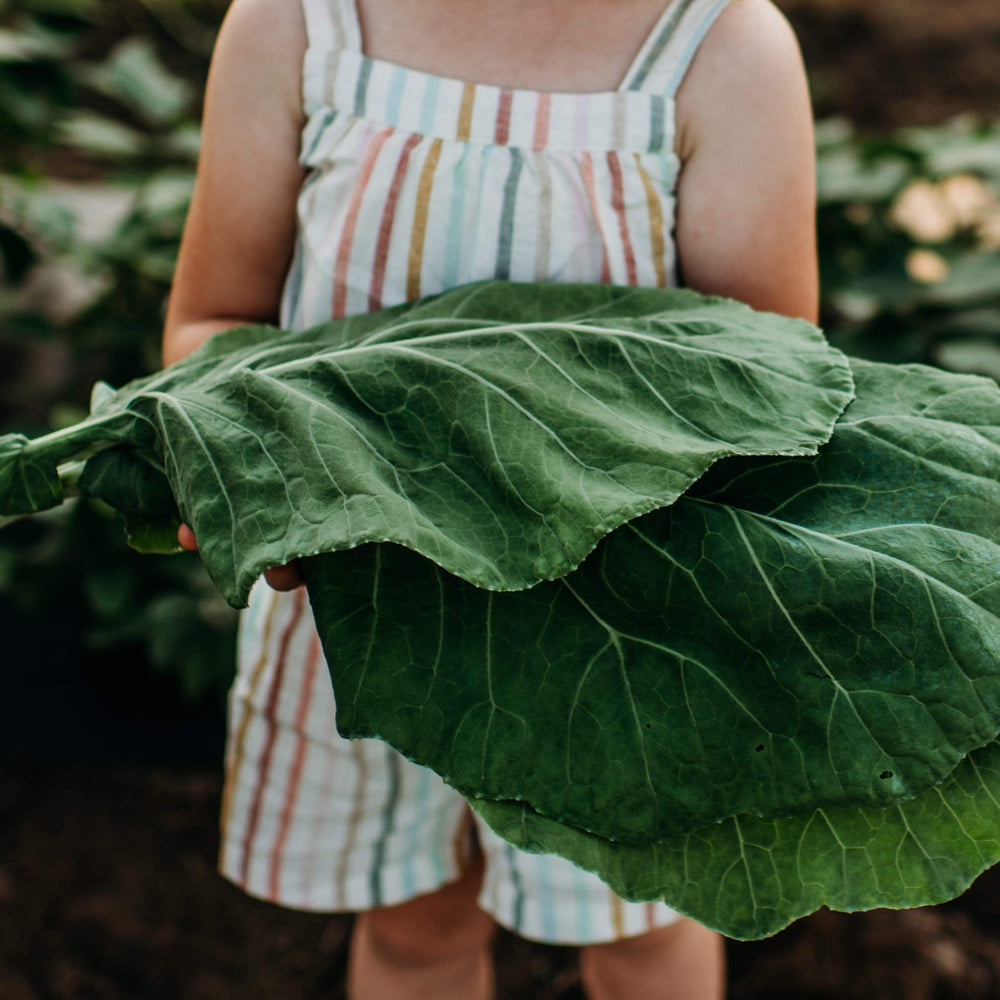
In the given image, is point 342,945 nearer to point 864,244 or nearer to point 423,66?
point 423,66

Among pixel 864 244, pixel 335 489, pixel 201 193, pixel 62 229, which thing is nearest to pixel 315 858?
pixel 335 489

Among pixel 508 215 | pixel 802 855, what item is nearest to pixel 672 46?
pixel 508 215

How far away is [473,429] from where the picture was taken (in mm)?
811

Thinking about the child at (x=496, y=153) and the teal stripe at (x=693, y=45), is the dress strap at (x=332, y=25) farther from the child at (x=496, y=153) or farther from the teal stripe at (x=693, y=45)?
the teal stripe at (x=693, y=45)

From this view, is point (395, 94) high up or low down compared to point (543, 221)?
up

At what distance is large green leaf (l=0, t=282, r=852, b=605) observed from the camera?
2.45ft

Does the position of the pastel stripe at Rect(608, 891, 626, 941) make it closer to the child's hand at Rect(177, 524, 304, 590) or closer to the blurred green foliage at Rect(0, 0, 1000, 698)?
the child's hand at Rect(177, 524, 304, 590)

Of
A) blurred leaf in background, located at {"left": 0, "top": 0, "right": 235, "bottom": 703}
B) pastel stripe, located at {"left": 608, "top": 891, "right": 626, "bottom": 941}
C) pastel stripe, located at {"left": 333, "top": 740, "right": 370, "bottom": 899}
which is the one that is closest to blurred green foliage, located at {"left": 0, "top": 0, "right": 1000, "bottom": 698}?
blurred leaf in background, located at {"left": 0, "top": 0, "right": 235, "bottom": 703}

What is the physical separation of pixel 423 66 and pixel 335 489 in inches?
21.3

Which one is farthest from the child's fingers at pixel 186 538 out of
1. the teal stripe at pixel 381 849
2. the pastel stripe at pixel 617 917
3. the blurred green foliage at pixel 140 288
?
the blurred green foliage at pixel 140 288

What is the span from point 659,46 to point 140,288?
72.0 inches

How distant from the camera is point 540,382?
0.84 metres

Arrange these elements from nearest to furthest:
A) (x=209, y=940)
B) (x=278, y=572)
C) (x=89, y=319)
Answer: (x=278, y=572) → (x=209, y=940) → (x=89, y=319)

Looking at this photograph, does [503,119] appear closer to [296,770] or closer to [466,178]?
[466,178]
